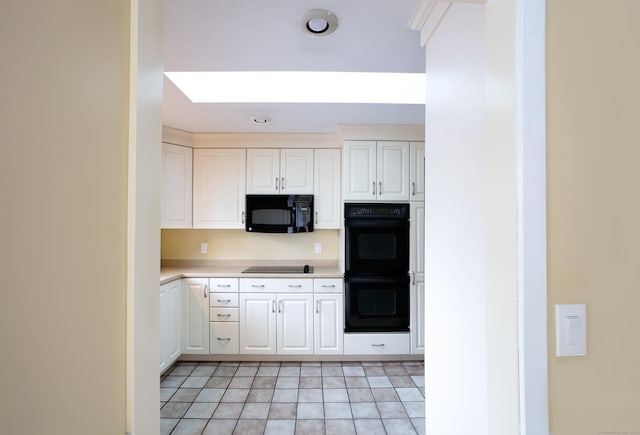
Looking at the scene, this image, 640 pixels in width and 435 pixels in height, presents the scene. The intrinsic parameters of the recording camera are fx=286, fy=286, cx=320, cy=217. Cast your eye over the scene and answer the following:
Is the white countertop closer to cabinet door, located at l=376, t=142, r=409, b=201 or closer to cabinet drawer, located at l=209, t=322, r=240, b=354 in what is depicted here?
cabinet drawer, located at l=209, t=322, r=240, b=354

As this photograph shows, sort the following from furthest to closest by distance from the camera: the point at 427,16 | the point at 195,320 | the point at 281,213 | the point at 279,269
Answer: the point at 279,269 → the point at 281,213 → the point at 195,320 → the point at 427,16

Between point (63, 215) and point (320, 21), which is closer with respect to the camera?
point (63, 215)

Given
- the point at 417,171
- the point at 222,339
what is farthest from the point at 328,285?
the point at 417,171

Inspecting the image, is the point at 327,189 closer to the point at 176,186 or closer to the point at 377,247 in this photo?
the point at 377,247

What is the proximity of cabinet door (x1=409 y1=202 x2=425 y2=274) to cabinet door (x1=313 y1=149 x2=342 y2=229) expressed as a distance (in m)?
0.81

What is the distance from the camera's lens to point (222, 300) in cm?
297

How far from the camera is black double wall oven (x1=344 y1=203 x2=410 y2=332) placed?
298cm

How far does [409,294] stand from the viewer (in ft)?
9.82

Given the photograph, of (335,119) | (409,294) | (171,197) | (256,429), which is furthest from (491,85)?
(171,197)

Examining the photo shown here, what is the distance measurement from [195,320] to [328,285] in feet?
4.67

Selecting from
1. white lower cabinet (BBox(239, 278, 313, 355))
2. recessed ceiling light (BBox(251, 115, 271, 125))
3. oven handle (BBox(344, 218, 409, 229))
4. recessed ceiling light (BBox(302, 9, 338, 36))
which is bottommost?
white lower cabinet (BBox(239, 278, 313, 355))

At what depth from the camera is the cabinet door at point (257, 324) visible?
2.97 metres

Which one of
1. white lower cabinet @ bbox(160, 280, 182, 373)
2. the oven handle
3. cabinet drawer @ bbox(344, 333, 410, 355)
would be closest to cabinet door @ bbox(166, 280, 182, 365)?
white lower cabinet @ bbox(160, 280, 182, 373)

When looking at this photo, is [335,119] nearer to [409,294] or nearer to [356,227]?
[356,227]
